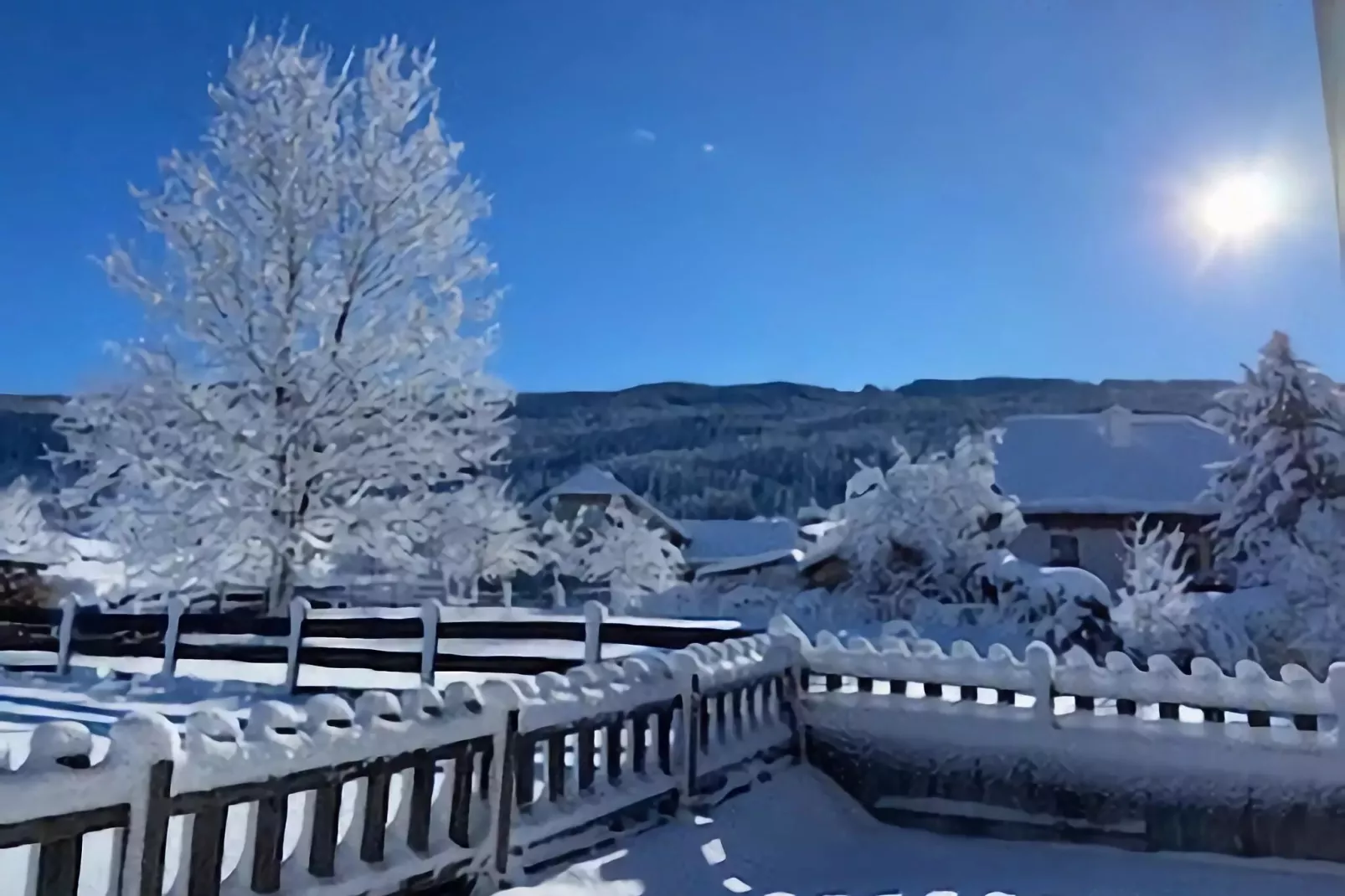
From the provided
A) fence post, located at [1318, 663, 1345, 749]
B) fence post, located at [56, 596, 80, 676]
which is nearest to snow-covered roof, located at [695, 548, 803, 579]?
fence post, located at [56, 596, 80, 676]

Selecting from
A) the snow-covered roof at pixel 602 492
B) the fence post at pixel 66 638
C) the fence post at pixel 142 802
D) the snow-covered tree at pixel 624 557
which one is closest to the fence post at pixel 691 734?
the fence post at pixel 142 802

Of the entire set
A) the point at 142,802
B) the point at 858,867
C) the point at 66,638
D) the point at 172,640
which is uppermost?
the point at 142,802

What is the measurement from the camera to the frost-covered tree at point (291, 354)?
1234cm

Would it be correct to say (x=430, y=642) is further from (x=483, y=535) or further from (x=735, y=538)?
(x=735, y=538)

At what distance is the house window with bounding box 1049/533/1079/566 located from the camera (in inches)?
1156

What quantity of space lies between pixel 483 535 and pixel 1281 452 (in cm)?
1564

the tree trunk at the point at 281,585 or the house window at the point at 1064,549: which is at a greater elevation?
the house window at the point at 1064,549

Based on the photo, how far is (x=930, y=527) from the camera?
23.5 m

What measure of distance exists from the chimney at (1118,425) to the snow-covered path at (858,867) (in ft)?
93.7

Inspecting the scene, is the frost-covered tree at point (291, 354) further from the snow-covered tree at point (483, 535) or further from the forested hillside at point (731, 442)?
the forested hillside at point (731, 442)

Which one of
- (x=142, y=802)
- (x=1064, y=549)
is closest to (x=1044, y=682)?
(x=142, y=802)

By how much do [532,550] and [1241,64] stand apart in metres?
12.7

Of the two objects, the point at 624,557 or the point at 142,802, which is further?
the point at 624,557

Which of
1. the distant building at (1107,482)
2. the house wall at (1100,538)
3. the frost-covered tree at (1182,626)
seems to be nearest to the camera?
the frost-covered tree at (1182,626)
